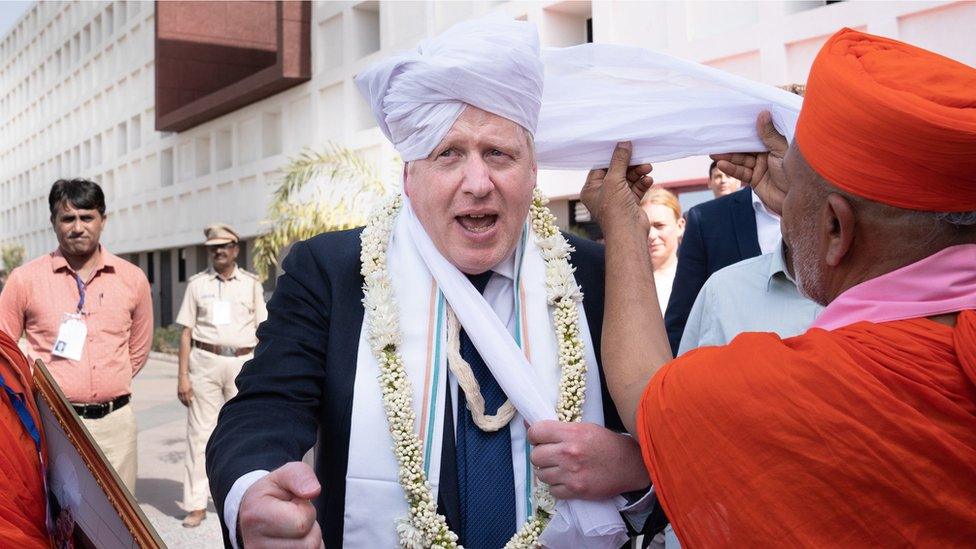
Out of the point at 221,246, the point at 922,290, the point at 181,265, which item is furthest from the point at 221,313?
the point at 181,265

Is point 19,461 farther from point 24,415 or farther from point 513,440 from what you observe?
point 513,440

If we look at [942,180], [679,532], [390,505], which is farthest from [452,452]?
[942,180]

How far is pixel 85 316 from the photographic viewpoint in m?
5.18

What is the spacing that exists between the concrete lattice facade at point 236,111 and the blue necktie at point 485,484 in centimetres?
967

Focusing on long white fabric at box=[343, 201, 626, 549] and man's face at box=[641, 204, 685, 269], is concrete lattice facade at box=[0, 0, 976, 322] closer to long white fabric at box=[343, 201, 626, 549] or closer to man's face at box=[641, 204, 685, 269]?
man's face at box=[641, 204, 685, 269]

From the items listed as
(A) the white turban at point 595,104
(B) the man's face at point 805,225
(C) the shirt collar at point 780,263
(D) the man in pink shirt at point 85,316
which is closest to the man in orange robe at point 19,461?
(A) the white turban at point 595,104

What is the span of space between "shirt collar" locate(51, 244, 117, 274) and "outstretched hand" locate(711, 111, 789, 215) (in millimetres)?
4057

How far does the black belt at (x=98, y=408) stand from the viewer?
200 inches

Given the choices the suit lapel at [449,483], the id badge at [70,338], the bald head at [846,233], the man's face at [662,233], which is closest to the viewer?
the bald head at [846,233]

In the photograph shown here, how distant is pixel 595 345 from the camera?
2158mm

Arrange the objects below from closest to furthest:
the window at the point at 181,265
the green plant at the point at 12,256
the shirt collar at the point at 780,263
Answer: the shirt collar at the point at 780,263 → the window at the point at 181,265 → the green plant at the point at 12,256

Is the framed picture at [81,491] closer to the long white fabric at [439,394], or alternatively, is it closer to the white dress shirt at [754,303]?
the long white fabric at [439,394]

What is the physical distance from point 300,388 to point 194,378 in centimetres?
565

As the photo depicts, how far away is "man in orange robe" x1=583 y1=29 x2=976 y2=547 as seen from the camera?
1404mm
